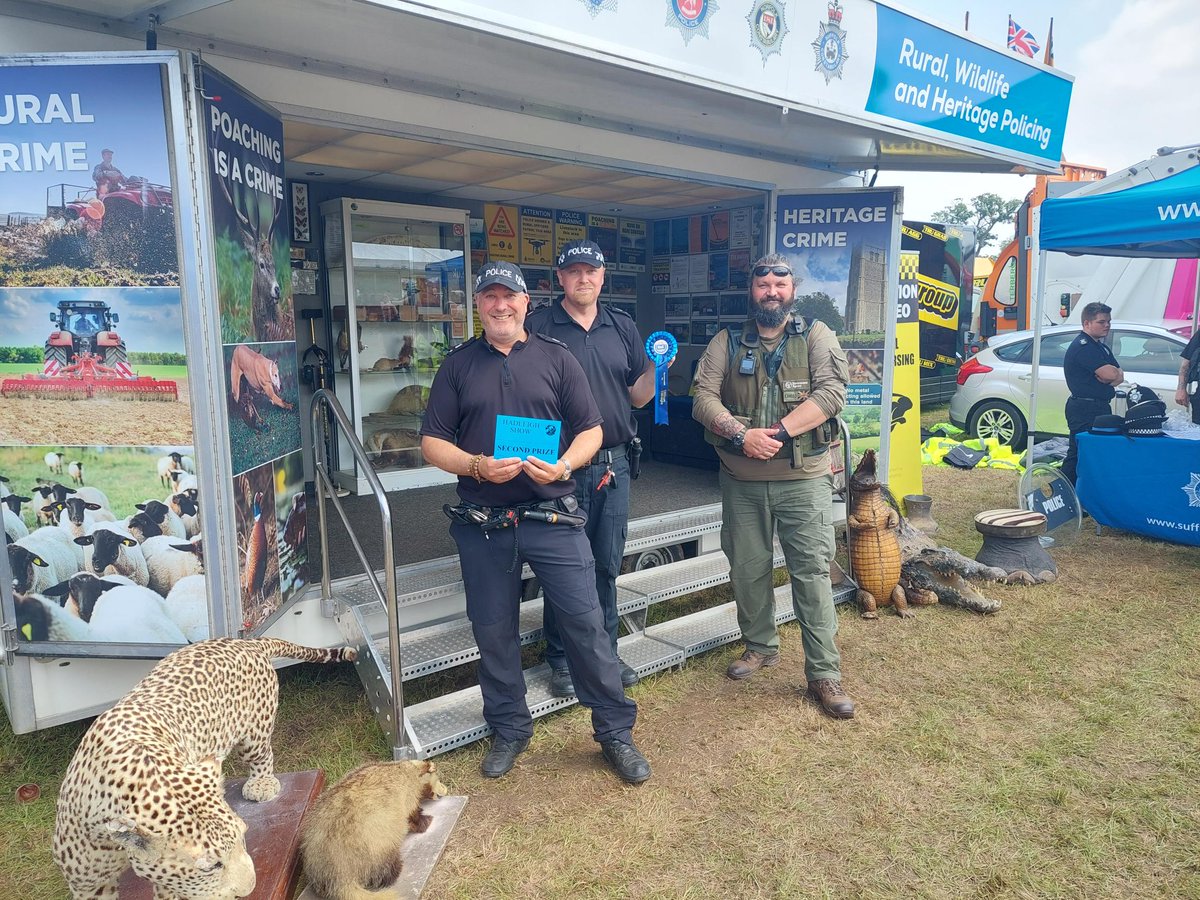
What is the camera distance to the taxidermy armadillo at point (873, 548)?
481 cm

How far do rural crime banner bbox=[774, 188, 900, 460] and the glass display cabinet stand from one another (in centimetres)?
246

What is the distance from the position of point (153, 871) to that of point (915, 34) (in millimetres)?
Answer: 4938

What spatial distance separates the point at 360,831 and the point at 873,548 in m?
3.41

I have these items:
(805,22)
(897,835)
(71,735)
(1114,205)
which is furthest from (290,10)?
(1114,205)

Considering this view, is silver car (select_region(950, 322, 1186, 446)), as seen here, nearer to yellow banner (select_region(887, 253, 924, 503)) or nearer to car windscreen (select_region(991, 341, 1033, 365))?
car windscreen (select_region(991, 341, 1033, 365))

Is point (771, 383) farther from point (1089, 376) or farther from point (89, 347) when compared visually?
point (1089, 376)

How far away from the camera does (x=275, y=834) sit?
2.59 meters

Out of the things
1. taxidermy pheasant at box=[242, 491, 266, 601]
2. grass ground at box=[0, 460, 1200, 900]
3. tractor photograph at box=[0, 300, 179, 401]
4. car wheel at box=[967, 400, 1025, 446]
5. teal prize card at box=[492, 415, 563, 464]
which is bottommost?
grass ground at box=[0, 460, 1200, 900]

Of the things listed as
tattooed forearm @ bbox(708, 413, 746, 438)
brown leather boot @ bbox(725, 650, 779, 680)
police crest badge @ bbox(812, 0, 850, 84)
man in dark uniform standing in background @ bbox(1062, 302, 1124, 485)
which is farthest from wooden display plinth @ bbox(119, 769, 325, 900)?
man in dark uniform standing in background @ bbox(1062, 302, 1124, 485)

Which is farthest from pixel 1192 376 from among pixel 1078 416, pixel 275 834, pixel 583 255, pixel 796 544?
pixel 275 834

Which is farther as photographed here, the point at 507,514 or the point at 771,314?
the point at 771,314

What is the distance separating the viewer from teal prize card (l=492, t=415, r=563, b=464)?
2.86 m

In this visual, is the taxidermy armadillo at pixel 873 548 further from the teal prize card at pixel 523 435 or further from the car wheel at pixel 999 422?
the car wheel at pixel 999 422

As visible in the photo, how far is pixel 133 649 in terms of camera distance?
284cm
